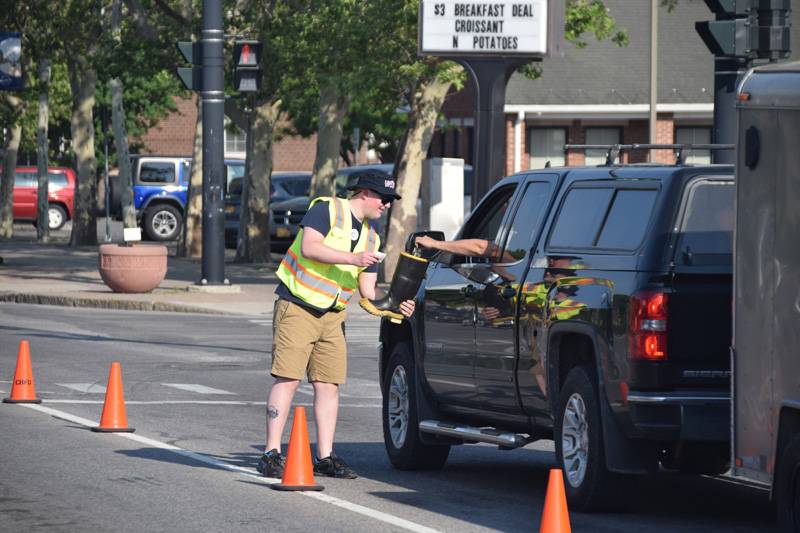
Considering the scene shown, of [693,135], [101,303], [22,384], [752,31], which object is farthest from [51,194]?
[752,31]

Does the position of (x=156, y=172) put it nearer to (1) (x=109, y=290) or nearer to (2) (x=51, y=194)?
(2) (x=51, y=194)

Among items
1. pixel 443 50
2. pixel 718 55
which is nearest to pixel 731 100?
pixel 718 55

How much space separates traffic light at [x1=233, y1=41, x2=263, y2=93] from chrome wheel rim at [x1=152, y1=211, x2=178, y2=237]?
21351 millimetres

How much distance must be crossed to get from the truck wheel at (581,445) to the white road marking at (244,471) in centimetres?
93

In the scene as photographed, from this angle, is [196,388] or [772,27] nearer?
[772,27]

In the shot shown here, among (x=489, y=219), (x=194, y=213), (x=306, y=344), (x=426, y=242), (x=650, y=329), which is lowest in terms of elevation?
(x=306, y=344)

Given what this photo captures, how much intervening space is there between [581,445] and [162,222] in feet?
133

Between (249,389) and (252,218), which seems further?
(252,218)

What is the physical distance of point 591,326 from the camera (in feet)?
31.9

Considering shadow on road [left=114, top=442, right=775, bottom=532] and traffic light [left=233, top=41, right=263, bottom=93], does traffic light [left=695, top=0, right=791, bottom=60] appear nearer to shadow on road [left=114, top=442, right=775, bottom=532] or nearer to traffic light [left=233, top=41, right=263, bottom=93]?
shadow on road [left=114, top=442, right=775, bottom=532]

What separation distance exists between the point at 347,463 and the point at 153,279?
57.0 feet

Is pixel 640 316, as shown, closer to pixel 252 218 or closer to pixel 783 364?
pixel 783 364

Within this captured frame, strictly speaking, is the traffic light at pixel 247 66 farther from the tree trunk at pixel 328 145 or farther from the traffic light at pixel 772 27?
the traffic light at pixel 772 27

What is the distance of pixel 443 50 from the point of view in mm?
23672
